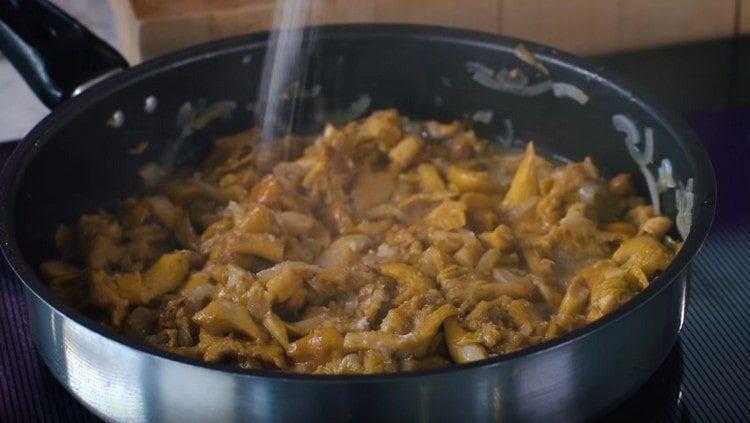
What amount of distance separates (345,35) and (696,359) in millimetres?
659

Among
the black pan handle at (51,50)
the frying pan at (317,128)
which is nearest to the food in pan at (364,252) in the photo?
the frying pan at (317,128)

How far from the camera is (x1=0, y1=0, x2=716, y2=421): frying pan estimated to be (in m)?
0.95

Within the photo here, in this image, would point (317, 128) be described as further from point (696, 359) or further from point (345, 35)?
→ point (696, 359)

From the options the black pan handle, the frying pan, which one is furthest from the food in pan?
the black pan handle

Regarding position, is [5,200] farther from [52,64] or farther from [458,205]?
[458,205]

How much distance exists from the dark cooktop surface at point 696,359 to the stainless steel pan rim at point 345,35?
170mm

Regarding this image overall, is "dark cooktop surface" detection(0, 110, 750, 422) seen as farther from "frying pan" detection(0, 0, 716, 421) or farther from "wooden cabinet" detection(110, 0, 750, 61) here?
"wooden cabinet" detection(110, 0, 750, 61)

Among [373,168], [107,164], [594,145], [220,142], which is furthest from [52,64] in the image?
[594,145]

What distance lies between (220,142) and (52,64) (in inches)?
10.3

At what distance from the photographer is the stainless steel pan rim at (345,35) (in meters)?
0.94

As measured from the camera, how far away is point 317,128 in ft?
5.36

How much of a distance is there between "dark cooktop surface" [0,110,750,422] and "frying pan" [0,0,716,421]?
1.8 inches

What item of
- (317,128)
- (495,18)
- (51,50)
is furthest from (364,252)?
(495,18)

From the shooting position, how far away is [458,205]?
54.4 inches
